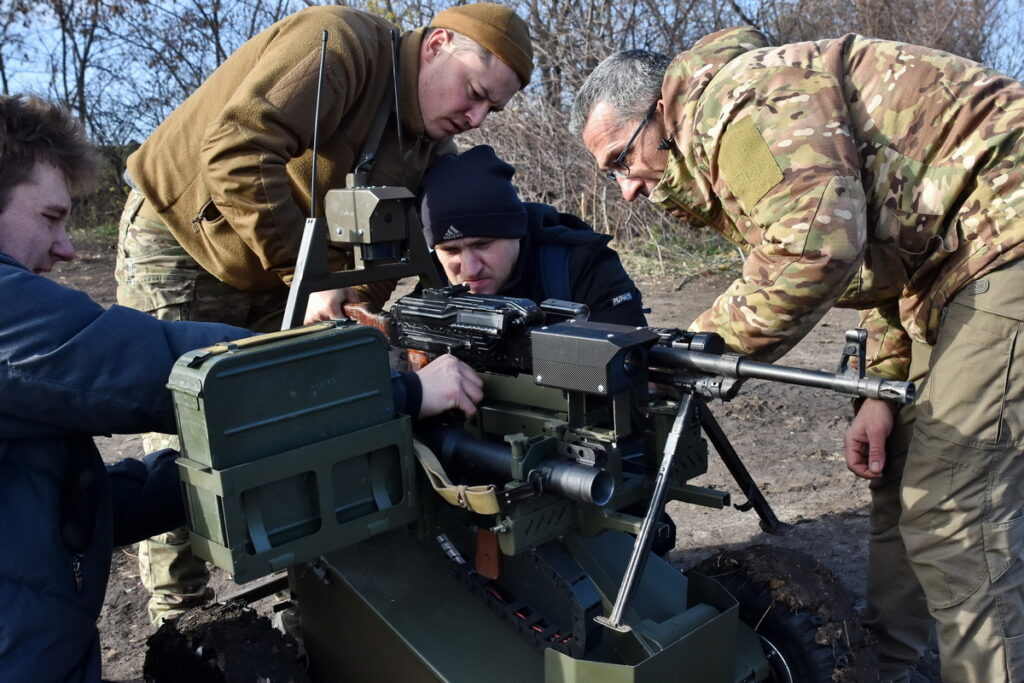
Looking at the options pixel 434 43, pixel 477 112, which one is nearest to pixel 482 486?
pixel 477 112

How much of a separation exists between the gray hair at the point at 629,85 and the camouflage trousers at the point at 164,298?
1717 millimetres

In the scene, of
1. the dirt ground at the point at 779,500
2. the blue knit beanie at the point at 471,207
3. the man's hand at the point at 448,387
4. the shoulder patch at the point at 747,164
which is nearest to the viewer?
the man's hand at the point at 448,387

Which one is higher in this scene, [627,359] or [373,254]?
[373,254]

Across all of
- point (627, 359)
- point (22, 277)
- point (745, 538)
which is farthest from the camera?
point (745, 538)

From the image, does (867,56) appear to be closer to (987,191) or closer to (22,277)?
(987,191)

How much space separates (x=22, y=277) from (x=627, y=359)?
4.53 feet

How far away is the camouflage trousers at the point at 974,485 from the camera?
259 cm

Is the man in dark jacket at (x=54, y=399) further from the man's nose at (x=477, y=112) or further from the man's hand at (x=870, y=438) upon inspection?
the man's hand at (x=870, y=438)

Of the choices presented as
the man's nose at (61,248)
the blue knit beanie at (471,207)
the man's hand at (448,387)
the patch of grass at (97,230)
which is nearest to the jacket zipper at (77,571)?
the man's nose at (61,248)

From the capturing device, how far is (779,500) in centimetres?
486

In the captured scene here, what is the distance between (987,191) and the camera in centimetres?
258

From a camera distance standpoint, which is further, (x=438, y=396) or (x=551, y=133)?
(x=551, y=133)

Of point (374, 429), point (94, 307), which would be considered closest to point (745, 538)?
point (374, 429)

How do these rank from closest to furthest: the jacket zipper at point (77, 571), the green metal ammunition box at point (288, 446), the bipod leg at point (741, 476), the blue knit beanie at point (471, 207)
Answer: the green metal ammunition box at point (288, 446)
the jacket zipper at point (77, 571)
the bipod leg at point (741, 476)
the blue knit beanie at point (471, 207)
